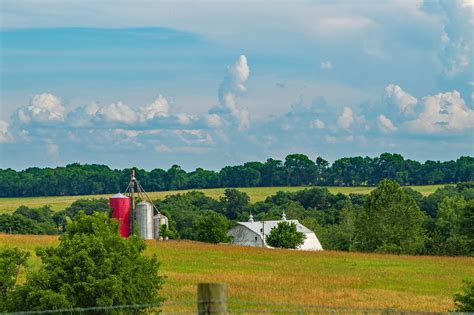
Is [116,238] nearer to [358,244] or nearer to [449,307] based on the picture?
[449,307]

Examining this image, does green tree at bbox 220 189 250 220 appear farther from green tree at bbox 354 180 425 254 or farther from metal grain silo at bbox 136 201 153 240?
metal grain silo at bbox 136 201 153 240

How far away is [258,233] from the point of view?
124500 millimetres

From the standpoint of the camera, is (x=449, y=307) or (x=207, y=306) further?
(x=449, y=307)

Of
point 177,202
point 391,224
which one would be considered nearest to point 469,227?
point 391,224

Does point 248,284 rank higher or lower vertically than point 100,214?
lower

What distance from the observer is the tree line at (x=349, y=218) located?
87938mm

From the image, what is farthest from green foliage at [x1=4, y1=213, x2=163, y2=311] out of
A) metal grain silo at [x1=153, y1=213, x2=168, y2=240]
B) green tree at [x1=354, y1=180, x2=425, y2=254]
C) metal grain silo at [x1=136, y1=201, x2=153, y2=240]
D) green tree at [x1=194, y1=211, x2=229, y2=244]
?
green tree at [x1=194, y1=211, x2=229, y2=244]

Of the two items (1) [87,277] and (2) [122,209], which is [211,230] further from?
(1) [87,277]

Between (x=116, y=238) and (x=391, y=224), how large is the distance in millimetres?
68548

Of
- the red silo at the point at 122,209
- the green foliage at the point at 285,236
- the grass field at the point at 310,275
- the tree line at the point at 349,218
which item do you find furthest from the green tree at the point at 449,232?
the red silo at the point at 122,209

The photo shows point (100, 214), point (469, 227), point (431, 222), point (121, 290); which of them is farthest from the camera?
point (431, 222)

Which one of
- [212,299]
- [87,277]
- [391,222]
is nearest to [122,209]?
[391,222]

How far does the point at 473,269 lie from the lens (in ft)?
162

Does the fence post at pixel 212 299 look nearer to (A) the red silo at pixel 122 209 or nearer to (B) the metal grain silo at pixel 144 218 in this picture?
(A) the red silo at pixel 122 209
